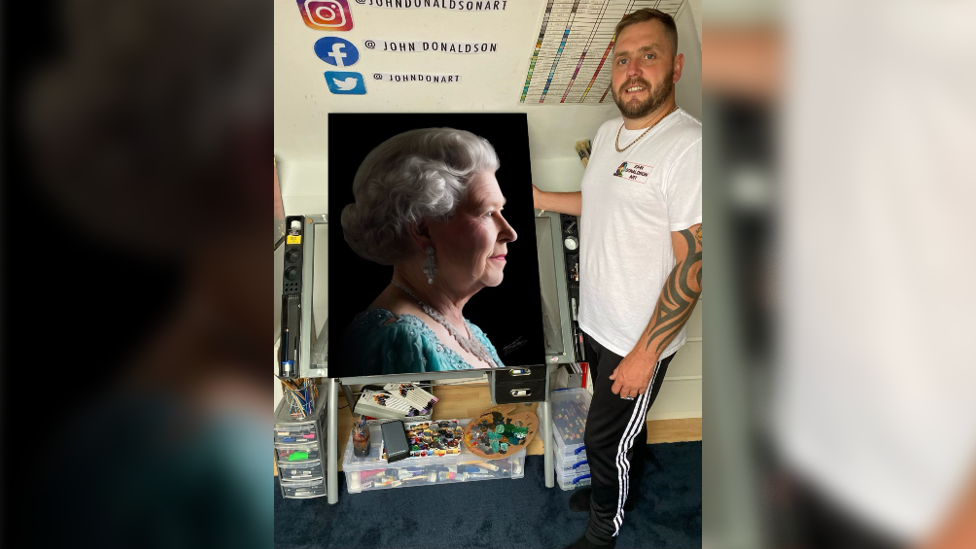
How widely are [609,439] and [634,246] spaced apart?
668 millimetres

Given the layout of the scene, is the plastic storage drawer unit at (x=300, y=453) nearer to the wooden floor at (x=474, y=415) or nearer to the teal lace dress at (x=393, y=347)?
the wooden floor at (x=474, y=415)

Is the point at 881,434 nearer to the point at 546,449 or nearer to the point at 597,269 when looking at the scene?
the point at 597,269

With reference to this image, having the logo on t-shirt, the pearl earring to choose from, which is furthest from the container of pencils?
the logo on t-shirt

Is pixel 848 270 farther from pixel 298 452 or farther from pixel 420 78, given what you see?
pixel 298 452

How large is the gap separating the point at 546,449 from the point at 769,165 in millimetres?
1881

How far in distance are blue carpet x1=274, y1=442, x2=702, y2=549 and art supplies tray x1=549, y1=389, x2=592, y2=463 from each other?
18 cm

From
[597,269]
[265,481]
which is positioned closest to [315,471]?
[597,269]

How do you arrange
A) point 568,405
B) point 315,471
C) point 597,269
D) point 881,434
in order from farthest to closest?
point 568,405, point 315,471, point 597,269, point 881,434

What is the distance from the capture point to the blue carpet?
1.66m

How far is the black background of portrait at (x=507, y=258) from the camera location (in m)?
1.57

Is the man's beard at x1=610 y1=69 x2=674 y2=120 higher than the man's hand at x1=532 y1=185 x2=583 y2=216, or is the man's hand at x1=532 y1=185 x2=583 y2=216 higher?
the man's beard at x1=610 y1=69 x2=674 y2=120

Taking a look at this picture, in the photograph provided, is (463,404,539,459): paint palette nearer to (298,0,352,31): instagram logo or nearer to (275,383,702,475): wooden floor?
(275,383,702,475): wooden floor

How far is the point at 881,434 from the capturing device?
0.14 metres

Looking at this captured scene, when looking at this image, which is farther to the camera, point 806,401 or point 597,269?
point 597,269
